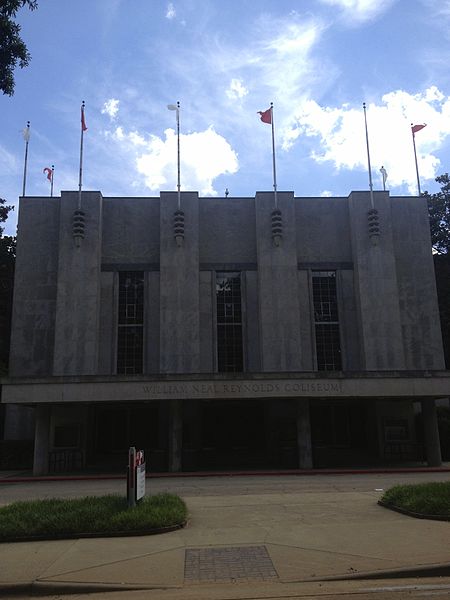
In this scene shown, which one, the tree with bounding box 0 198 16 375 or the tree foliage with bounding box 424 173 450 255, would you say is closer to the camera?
the tree with bounding box 0 198 16 375

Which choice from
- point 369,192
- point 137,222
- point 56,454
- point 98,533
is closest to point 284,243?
point 369,192

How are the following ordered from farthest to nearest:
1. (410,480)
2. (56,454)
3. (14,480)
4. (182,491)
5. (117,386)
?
(56,454) < (117,386) < (14,480) < (410,480) < (182,491)

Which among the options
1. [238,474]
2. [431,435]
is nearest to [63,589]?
[238,474]

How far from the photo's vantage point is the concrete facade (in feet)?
100

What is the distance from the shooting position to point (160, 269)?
3231 centimetres

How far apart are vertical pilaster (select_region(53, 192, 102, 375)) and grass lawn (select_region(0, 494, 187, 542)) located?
62.1 feet

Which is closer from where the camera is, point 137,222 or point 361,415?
point 361,415

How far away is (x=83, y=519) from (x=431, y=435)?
62.5 ft

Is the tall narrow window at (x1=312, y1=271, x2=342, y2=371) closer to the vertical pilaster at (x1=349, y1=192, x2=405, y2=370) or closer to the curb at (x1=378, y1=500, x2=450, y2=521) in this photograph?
the vertical pilaster at (x1=349, y1=192, x2=405, y2=370)

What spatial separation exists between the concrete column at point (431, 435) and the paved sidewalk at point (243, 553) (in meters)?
12.7

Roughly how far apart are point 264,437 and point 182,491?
46.0ft

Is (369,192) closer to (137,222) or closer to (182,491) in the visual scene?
(137,222)

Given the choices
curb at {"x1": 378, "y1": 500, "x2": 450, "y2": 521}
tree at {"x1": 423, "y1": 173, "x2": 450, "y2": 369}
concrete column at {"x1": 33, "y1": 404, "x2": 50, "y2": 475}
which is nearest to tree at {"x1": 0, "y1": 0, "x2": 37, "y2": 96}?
curb at {"x1": 378, "y1": 500, "x2": 450, "y2": 521}

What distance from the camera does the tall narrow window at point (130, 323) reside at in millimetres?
31891
